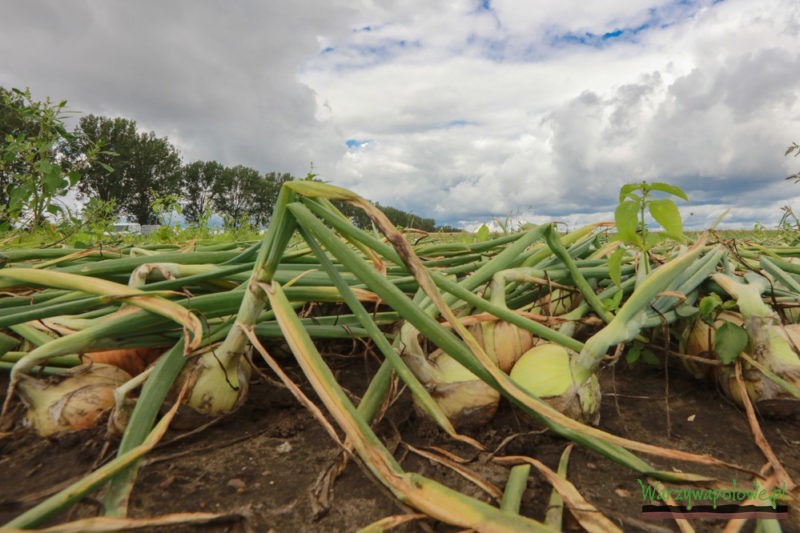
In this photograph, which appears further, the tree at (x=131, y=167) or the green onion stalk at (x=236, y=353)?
the tree at (x=131, y=167)

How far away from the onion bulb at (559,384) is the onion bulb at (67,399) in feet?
3.00

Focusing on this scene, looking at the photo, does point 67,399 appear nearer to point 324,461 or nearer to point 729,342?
point 324,461

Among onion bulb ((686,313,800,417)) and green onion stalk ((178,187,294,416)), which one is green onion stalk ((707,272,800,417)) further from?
green onion stalk ((178,187,294,416))

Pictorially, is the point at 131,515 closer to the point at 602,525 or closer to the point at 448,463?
the point at 448,463

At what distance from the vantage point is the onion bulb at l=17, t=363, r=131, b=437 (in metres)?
1.07

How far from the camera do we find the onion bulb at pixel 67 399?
107 cm

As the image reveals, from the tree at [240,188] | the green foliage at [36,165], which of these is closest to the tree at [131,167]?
the tree at [240,188]

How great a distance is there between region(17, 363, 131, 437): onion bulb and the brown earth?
0.04 meters

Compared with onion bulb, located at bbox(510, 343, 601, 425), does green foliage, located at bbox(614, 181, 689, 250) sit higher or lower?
higher

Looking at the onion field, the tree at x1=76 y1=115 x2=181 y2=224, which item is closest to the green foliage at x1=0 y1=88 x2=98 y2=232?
the onion field

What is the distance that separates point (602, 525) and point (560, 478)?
10 cm

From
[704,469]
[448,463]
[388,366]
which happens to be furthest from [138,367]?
[704,469]

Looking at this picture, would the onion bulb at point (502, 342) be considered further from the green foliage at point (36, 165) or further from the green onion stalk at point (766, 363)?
the green foliage at point (36, 165)

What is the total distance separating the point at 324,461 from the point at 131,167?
35852mm
